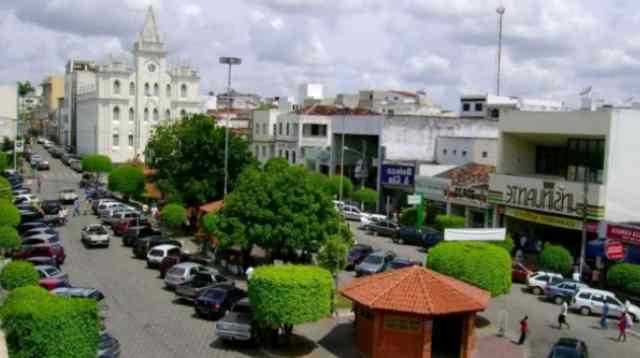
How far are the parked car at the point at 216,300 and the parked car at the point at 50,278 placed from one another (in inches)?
238

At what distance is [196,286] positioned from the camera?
3206 cm

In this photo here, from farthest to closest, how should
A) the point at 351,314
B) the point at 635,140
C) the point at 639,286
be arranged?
the point at 635,140 < the point at 639,286 < the point at 351,314

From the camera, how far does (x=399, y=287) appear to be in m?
25.5

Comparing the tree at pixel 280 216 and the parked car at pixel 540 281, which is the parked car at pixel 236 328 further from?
the parked car at pixel 540 281

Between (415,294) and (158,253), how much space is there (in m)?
18.5

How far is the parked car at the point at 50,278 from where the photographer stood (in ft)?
100

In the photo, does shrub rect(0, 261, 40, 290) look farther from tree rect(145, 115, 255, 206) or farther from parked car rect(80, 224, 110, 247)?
tree rect(145, 115, 255, 206)

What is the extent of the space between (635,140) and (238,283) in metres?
23.3

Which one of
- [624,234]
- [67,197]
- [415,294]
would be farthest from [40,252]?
[624,234]

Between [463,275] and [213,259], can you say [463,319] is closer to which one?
[463,275]

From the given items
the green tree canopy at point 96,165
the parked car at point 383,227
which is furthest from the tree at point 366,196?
the green tree canopy at point 96,165

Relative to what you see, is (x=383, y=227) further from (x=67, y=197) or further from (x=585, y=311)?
(x=67, y=197)

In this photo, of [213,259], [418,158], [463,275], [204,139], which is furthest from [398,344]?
[418,158]

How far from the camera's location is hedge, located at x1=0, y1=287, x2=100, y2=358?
19109 mm
